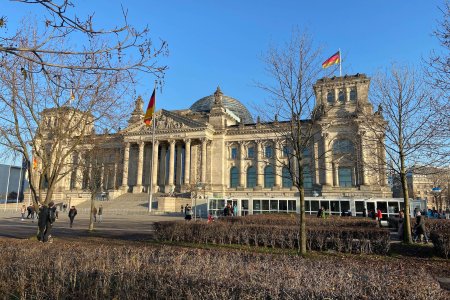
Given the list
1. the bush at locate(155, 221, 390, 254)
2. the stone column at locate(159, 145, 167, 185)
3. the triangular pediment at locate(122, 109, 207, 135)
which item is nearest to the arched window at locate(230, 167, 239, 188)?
the triangular pediment at locate(122, 109, 207, 135)

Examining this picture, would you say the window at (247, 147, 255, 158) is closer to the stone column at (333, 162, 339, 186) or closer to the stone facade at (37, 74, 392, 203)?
the stone facade at (37, 74, 392, 203)

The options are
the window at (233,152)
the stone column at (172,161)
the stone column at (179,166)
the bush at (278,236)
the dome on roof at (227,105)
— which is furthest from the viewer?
the dome on roof at (227,105)

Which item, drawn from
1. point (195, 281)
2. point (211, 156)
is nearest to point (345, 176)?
point (211, 156)

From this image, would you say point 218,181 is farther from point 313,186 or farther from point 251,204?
point 251,204

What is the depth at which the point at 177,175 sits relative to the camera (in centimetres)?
6744

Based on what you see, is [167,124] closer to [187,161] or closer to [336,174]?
[187,161]

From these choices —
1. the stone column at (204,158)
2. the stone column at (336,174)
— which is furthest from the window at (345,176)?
the stone column at (204,158)

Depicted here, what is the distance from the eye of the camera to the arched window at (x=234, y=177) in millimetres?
66062

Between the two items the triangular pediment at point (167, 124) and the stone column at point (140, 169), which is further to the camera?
the stone column at point (140, 169)

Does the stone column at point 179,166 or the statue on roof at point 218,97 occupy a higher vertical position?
the statue on roof at point 218,97

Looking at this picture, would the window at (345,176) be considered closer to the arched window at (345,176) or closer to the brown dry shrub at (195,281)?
the arched window at (345,176)

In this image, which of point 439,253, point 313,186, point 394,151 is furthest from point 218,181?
point 439,253

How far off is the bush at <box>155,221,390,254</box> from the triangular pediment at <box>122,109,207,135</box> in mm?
47576

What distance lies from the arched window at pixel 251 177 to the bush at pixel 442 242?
50.7 meters
